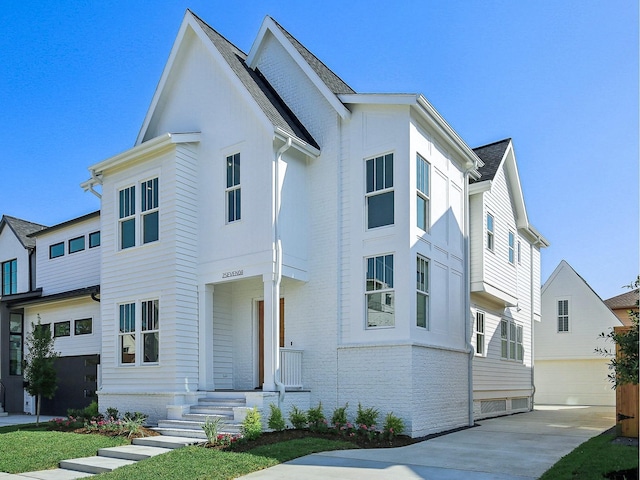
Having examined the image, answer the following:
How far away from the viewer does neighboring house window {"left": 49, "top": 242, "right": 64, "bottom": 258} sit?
23489 mm

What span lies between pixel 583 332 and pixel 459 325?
1654 cm

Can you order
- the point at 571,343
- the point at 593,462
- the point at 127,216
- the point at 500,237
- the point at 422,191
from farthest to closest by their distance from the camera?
the point at 571,343
the point at 500,237
the point at 127,216
the point at 422,191
the point at 593,462

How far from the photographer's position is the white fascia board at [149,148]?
619 inches

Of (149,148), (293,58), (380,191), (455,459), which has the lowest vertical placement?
(455,459)

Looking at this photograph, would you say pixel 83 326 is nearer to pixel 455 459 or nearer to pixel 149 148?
pixel 149 148

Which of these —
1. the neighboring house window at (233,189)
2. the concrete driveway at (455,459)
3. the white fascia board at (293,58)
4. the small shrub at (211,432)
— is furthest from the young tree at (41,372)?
the concrete driveway at (455,459)

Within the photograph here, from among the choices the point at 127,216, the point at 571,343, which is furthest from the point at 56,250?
the point at 571,343

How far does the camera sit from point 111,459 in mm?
11523

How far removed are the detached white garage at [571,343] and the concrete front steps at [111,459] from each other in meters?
23.1

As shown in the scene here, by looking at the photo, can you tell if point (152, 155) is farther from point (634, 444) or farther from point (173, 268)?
point (634, 444)

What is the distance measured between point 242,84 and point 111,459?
904cm

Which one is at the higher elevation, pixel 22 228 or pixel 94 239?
pixel 22 228

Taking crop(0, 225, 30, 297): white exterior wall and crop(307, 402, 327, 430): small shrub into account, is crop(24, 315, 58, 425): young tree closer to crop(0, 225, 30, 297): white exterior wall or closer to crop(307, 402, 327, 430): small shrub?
crop(0, 225, 30, 297): white exterior wall

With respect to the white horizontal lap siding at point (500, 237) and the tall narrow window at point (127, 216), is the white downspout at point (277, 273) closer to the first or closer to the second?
the tall narrow window at point (127, 216)
